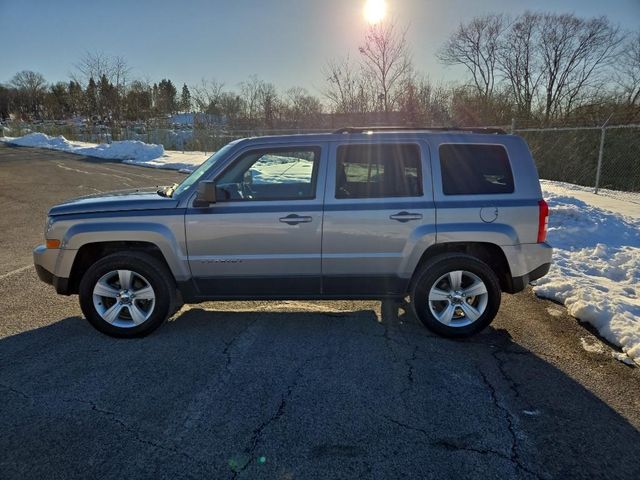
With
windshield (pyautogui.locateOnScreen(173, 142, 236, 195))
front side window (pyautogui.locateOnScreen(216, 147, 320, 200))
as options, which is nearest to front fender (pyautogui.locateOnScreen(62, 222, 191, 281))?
windshield (pyautogui.locateOnScreen(173, 142, 236, 195))

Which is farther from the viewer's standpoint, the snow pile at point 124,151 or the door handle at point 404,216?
the snow pile at point 124,151

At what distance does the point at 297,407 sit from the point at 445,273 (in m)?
1.88

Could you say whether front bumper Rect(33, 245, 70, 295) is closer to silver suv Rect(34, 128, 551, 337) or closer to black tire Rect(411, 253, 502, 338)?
silver suv Rect(34, 128, 551, 337)

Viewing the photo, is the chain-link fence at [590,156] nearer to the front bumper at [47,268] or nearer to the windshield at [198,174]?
the windshield at [198,174]

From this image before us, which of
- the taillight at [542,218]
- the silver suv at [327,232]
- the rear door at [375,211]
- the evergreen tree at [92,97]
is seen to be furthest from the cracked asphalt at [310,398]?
the evergreen tree at [92,97]

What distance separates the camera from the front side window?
3930mm

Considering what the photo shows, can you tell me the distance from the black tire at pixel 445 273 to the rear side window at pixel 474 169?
0.65 meters

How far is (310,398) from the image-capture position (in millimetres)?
3062

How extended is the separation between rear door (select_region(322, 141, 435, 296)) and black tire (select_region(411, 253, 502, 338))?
0.17m

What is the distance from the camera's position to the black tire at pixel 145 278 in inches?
153

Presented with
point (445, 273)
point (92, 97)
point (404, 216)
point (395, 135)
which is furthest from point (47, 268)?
point (92, 97)

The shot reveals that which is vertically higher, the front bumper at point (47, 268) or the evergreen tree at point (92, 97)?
the evergreen tree at point (92, 97)

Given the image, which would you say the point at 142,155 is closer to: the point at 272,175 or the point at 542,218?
the point at 272,175

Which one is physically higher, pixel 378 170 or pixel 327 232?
pixel 378 170
